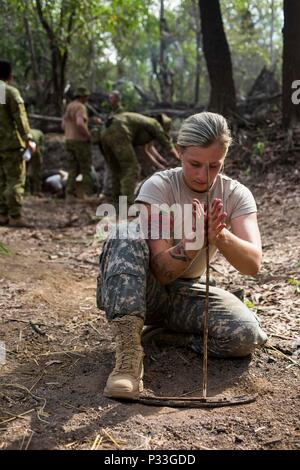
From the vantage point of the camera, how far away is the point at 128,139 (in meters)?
7.86

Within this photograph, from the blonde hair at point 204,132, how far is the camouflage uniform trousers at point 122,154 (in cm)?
532

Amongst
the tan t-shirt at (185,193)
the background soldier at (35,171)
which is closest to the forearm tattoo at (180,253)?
the tan t-shirt at (185,193)

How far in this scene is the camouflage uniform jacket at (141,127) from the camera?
781 centimetres

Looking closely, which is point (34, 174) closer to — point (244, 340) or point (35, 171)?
point (35, 171)

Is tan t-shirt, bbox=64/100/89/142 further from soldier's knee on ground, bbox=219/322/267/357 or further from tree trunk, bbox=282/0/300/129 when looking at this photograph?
soldier's knee on ground, bbox=219/322/267/357

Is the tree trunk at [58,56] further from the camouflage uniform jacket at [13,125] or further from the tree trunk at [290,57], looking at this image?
the camouflage uniform jacket at [13,125]

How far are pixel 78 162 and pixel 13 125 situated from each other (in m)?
2.86

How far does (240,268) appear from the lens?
2.54m

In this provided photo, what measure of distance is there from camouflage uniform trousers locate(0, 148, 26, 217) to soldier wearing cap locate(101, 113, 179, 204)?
5.35 ft

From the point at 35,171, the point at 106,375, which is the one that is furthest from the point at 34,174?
the point at 106,375

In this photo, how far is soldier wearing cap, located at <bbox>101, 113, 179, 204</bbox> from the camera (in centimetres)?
782

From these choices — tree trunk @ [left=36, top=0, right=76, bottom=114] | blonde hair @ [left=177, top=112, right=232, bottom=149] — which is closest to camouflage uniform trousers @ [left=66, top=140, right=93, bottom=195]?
tree trunk @ [left=36, top=0, right=76, bottom=114]

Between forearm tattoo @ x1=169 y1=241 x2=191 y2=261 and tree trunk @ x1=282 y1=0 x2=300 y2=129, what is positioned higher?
tree trunk @ x1=282 y1=0 x2=300 y2=129

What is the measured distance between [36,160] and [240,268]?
26.6 ft
